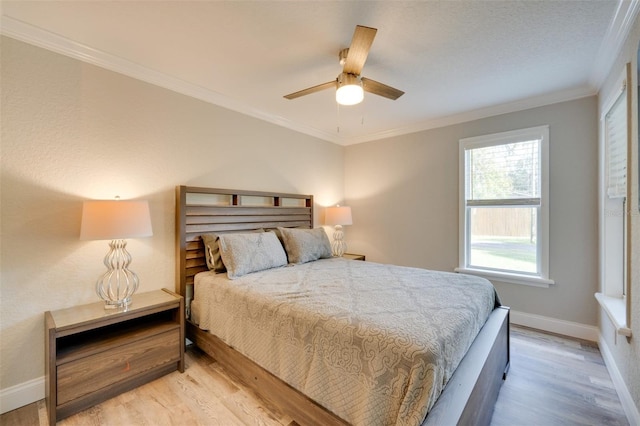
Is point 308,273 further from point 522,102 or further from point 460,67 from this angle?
point 522,102

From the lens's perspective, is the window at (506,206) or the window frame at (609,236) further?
the window at (506,206)

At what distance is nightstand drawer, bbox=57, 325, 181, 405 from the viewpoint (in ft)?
5.63

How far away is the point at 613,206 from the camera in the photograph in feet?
Result: 7.74

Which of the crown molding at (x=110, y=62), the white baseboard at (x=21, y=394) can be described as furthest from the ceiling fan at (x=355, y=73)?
the white baseboard at (x=21, y=394)

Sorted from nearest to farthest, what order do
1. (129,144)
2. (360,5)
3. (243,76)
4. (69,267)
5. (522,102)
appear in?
(360,5) → (69,267) → (129,144) → (243,76) → (522,102)

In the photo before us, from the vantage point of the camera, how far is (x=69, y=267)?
204cm

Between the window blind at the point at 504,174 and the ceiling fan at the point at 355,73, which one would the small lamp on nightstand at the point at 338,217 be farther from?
the ceiling fan at the point at 355,73

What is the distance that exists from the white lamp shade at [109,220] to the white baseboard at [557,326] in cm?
392

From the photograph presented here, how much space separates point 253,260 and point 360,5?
2.13 m

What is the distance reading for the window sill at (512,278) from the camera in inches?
117

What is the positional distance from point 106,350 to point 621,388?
3538 millimetres

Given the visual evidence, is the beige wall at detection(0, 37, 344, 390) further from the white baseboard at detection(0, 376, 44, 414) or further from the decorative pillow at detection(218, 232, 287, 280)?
the decorative pillow at detection(218, 232, 287, 280)

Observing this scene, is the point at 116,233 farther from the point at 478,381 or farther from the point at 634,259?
the point at 634,259

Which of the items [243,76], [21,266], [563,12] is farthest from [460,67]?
[21,266]
